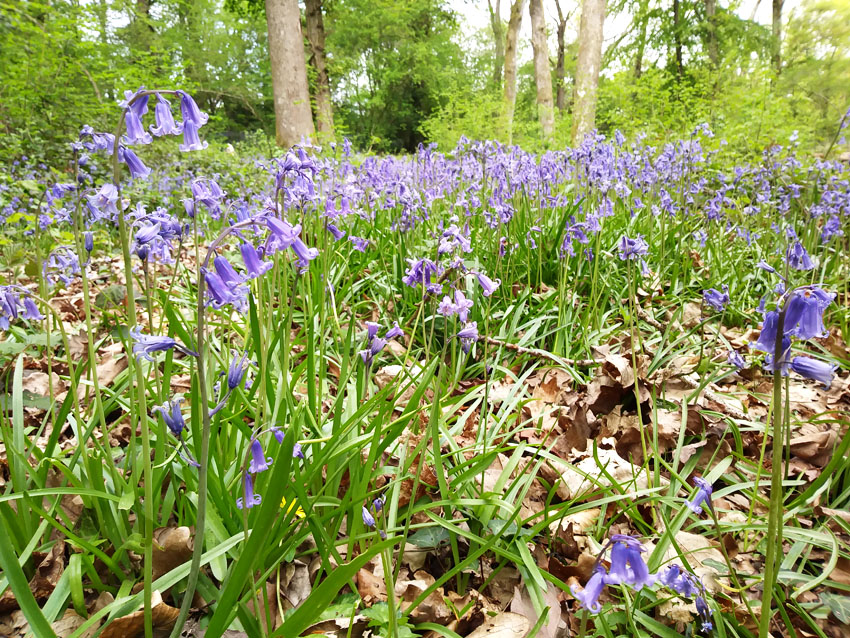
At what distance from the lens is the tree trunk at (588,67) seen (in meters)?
9.26

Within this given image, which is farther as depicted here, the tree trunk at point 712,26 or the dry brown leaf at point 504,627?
the tree trunk at point 712,26

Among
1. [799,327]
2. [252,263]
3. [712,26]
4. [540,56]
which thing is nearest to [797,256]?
[799,327]

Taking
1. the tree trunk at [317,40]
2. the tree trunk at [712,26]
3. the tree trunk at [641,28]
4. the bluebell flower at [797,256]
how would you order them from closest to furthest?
the bluebell flower at [797,256] < the tree trunk at [317,40] < the tree trunk at [712,26] < the tree trunk at [641,28]

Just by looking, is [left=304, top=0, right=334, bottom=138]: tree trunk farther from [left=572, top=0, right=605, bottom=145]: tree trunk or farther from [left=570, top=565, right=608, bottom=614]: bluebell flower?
[left=570, top=565, right=608, bottom=614]: bluebell flower

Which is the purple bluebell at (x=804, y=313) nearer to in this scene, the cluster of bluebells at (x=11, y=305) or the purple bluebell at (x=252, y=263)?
the purple bluebell at (x=252, y=263)

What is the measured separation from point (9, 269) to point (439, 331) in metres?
3.95

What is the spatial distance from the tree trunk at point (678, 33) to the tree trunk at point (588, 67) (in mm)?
11599

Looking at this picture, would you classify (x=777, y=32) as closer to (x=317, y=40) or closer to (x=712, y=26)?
(x=712, y=26)

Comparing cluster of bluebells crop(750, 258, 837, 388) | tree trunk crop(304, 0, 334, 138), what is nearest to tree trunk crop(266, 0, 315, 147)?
tree trunk crop(304, 0, 334, 138)

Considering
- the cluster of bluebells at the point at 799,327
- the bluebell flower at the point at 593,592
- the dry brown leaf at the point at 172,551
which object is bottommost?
the dry brown leaf at the point at 172,551

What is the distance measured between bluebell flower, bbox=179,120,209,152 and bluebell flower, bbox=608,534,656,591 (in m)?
1.24

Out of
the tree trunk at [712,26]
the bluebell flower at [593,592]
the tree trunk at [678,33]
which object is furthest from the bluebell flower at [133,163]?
the tree trunk at [678,33]

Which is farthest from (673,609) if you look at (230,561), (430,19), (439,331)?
(430,19)

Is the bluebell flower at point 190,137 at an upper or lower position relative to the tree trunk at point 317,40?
lower
